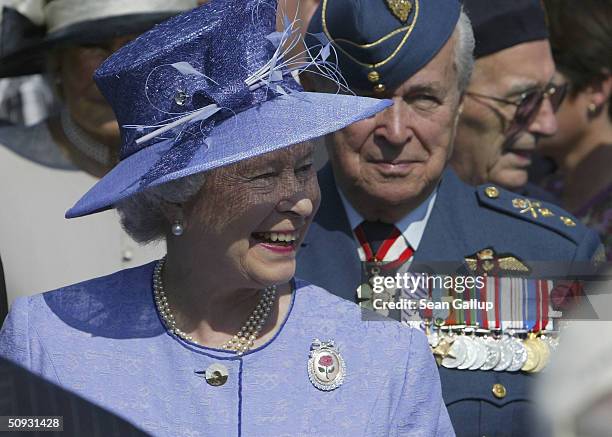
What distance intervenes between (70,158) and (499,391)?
6.01ft

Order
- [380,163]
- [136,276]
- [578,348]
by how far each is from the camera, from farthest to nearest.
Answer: [380,163] < [136,276] < [578,348]

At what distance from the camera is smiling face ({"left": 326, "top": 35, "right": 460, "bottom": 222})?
3.65 metres

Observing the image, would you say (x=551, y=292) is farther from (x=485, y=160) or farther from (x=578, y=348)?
(x=578, y=348)

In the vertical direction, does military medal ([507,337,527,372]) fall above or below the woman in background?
below

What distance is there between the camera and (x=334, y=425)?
2.82m

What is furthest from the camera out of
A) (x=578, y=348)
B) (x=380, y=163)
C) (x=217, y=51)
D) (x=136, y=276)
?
(x=380, y=163)

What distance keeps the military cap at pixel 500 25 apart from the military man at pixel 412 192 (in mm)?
728

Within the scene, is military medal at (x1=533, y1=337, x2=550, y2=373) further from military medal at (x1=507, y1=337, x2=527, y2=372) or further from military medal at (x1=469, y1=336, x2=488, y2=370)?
military medal at (x1=469, y1=336, x2=488, y2=370)

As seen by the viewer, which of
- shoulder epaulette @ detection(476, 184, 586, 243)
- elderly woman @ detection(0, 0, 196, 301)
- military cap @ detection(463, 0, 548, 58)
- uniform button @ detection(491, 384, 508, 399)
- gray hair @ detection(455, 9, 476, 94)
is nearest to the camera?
uniform button @ detection(491, 384, 508, 399)

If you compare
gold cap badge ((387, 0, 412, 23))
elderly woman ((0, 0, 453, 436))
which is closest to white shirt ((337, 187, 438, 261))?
gold cap badge ((387, 0, 412, 23))

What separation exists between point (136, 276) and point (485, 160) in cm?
190

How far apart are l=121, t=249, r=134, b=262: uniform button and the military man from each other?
84cm

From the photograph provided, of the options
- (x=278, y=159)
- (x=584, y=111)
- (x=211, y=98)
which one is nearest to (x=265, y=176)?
(x=278, y=159)

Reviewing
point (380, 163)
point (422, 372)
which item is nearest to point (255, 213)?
point (422, 372)
